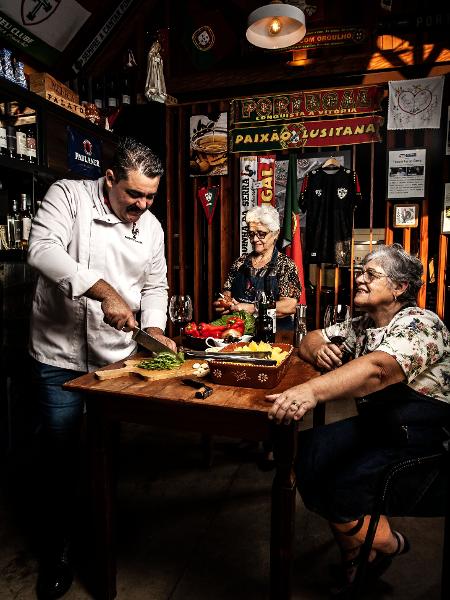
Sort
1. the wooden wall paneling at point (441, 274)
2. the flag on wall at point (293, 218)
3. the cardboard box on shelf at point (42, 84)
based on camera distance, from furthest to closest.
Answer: the flag on wall at point (293, 218)
the wooden wall paneling at point (441, 274)
the cardboard box on shelf at point (42, 84)

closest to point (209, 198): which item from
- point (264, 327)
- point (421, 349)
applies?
point (264, 327)

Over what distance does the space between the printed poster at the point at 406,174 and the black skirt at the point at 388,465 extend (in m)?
3.86

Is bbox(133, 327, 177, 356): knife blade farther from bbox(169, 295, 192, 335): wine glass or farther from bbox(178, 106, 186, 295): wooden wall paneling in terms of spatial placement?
bbox(178, 106, 186, 295): wooden wall paneling

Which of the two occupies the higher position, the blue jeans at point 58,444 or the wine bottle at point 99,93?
the wine bottle at point 99,93

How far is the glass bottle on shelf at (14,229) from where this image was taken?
3553mm

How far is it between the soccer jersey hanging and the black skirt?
3.49 m

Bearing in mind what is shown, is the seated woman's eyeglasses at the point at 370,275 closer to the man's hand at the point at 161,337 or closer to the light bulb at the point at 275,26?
the man's hand at the point at 161,337

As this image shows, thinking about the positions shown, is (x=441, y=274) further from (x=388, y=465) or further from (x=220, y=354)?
(x=220, y=354)

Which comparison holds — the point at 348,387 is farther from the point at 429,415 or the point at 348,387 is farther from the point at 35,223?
the point at 35,223

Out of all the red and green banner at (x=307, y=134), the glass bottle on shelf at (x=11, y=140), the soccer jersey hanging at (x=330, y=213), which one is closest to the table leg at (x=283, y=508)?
the glass bottle on shelf at (x=11, y=140)

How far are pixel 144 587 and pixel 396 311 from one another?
1.68 meters

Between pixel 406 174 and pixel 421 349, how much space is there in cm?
400

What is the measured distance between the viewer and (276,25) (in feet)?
11.8

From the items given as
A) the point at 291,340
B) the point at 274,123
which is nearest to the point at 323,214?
the point at 274,123
